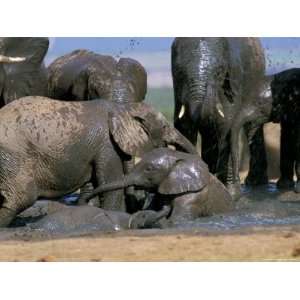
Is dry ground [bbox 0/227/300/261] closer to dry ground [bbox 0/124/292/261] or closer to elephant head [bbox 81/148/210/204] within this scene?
dry ground [bbox 0/124/292/261]

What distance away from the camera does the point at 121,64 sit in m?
9.10

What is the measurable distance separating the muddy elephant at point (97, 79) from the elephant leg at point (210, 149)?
56 centimetres

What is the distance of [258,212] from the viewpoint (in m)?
7.37

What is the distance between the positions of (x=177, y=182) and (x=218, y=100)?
5.14ft

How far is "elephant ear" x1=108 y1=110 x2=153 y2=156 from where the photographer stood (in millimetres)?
7234

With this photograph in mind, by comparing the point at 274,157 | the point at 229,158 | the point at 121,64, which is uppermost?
the point at 121,64

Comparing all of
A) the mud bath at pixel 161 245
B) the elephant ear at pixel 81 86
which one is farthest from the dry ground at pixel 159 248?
the elephant ear at pixel 81 86

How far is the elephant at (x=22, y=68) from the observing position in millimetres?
9250

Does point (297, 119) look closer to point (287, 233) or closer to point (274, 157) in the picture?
point (287, 233)

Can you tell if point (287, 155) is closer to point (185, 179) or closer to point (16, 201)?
point (185, 179)

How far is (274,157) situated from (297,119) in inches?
186

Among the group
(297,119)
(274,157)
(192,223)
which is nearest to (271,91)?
(297,119)

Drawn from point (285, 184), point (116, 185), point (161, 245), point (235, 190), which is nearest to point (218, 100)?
point (235, 190)

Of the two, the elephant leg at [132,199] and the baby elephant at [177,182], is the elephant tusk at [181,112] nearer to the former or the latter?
the elephant leg at [132,199]
